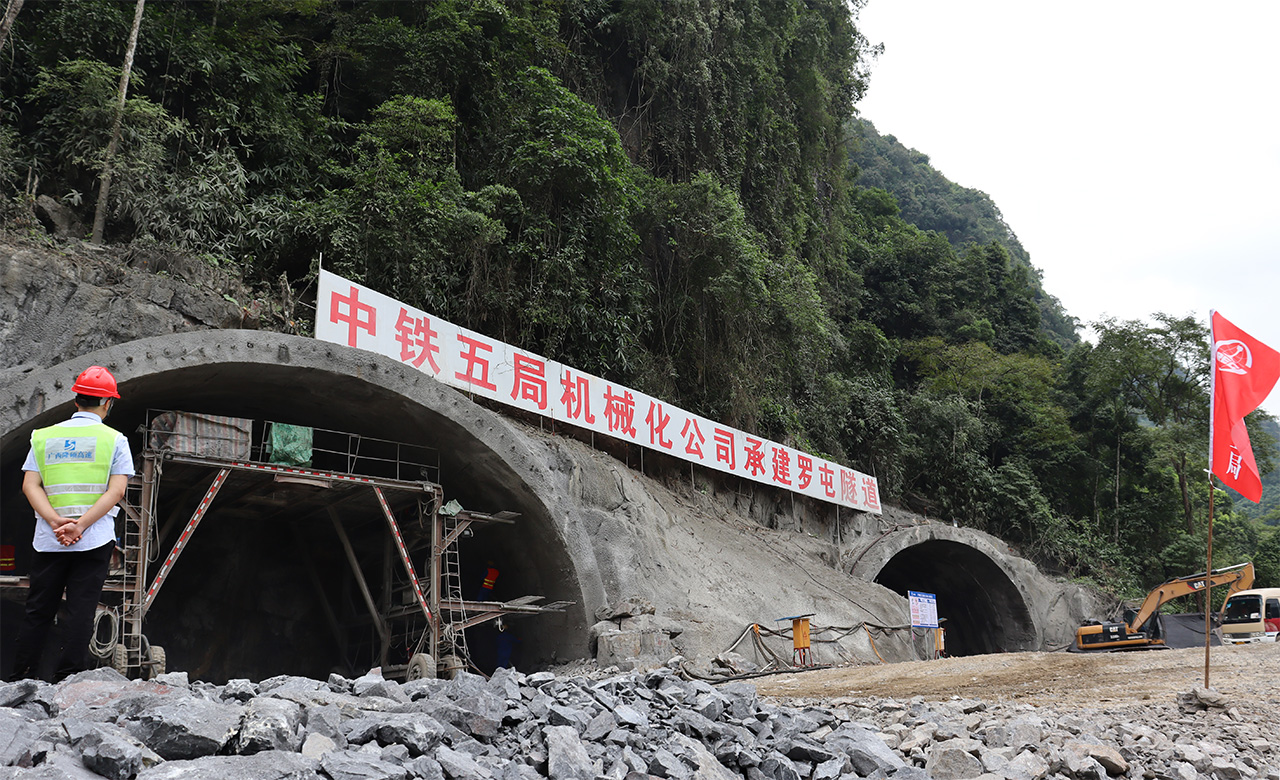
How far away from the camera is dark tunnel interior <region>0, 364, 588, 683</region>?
11195mm

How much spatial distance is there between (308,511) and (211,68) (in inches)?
306

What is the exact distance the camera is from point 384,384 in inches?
438

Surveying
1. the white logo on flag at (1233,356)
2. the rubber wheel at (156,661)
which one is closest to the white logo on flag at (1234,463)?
the white logo on flag at (1233,356)

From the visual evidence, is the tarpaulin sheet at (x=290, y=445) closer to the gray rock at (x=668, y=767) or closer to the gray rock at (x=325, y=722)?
the gray rock at (x=325, y=722)

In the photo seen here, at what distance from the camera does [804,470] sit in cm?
2059

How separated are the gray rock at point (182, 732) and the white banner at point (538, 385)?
8.64 metres

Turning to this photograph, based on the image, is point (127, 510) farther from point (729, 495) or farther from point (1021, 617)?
point (1021, 617)

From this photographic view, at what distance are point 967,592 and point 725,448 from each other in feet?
38.9

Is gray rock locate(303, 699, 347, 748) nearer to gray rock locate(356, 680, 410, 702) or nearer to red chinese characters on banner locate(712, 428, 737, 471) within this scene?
gray rock locate(356, 680, 410, 702)

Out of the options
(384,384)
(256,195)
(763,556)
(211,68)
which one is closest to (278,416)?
(384,384)

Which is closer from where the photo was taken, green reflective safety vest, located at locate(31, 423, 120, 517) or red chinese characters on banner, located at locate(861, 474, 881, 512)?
green reflective safety vest, located at locate(31, 423, 120, 517)

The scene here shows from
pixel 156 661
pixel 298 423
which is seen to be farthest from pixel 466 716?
pixel 298 423

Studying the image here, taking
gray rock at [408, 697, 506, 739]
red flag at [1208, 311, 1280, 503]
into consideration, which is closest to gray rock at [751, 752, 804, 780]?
gray rock at [408, 697, 506, 739]

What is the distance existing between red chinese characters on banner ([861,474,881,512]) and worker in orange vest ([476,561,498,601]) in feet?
38.1
